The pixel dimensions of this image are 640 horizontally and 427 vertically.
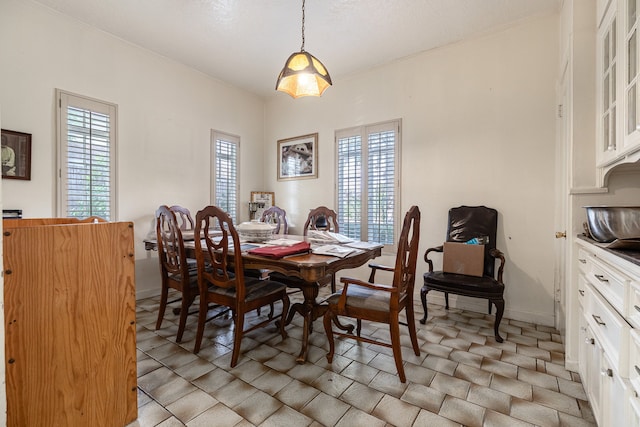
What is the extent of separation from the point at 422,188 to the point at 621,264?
7.76 feet

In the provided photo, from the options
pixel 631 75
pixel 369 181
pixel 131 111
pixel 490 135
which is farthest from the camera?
pixel 369 181

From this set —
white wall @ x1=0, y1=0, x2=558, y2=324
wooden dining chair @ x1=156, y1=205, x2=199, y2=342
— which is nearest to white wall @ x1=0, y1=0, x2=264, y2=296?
white wall @ x1=0, y1=0, x2=558, y2=324

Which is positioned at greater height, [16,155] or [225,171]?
[225,171]

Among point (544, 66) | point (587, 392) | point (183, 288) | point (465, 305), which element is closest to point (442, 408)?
point (587, 392)

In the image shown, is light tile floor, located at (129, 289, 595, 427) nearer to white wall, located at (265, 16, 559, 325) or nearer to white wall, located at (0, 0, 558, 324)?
white wall, located at (265, 16, 559, 325)

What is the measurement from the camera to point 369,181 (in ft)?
12.6

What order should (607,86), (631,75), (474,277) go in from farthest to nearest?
(474,277) < (607,86) < (631,75)

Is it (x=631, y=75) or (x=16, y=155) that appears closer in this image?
(x=631, y=75)

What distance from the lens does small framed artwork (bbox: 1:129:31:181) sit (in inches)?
96.2

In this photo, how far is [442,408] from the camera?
1.59 meters

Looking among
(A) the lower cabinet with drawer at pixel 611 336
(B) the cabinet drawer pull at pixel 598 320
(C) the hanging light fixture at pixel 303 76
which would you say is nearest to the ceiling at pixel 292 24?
(C) the hanging light fixture at pixel 303 76

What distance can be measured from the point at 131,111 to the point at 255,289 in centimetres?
267

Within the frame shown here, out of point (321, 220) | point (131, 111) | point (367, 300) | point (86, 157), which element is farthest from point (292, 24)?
point (367, 300)

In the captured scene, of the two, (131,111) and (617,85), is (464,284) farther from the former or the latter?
(131,111)
